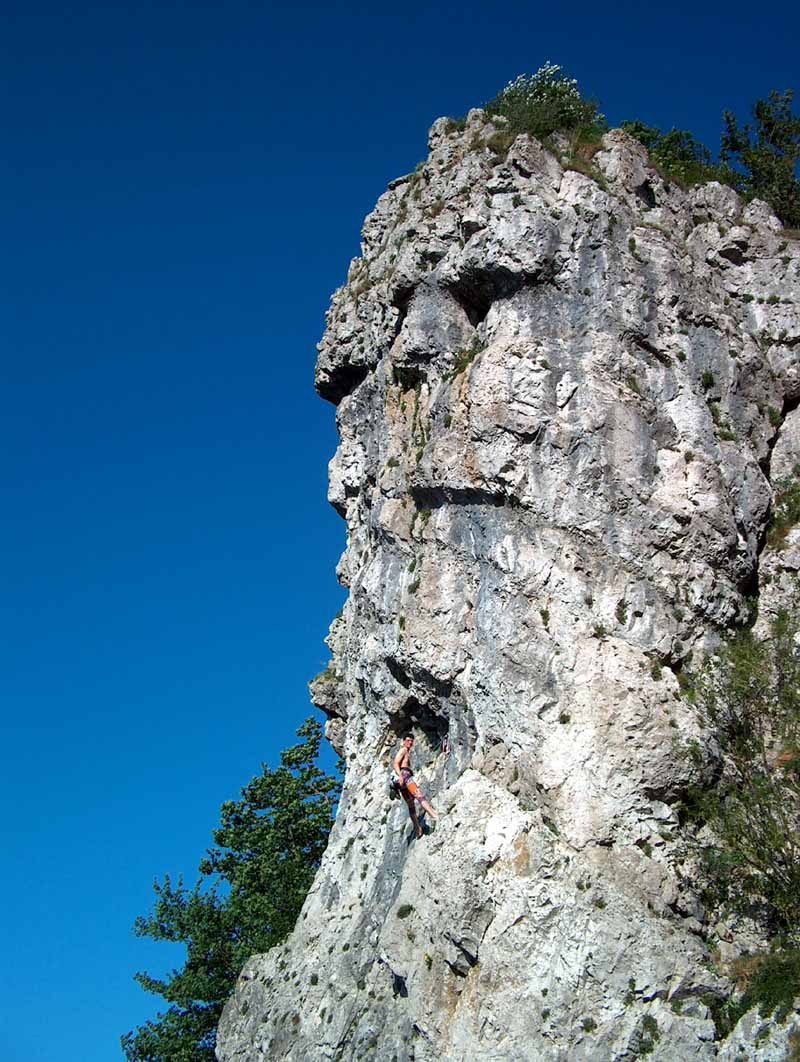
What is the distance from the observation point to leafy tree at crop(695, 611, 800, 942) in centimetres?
2042

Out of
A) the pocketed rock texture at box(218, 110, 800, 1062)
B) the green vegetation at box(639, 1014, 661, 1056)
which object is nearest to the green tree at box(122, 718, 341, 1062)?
the pocketed rock texture at box(218, 110, 800, 1062)

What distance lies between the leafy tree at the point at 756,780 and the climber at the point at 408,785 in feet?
19.8

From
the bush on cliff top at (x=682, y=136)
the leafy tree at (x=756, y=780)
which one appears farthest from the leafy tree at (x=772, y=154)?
the leafy tree at (x=756, y=780)

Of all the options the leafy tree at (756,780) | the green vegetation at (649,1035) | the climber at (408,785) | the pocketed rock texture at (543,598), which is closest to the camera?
the green vegetation at (649,1035)

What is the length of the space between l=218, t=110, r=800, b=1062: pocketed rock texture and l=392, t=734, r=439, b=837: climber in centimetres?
58

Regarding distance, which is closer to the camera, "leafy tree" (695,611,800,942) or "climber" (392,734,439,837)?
"leafy tree" (695,611,800,942)

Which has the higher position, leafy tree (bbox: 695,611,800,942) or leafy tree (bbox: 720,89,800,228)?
leafy tree (bbox: 720,89,800,228)

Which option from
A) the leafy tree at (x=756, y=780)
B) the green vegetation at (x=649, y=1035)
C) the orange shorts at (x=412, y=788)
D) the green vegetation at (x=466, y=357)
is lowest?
the green vegetation at (x=649, y=1035)

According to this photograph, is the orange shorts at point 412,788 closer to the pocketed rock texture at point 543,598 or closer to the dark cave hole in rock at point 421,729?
the pocketed rock texture at point 543,598

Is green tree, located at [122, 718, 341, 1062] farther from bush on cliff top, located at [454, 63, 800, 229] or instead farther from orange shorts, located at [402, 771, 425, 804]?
bush on cliff top, located at [454, 63, 800, 229]

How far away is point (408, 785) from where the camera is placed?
79.8ft

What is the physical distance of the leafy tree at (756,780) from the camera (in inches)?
804

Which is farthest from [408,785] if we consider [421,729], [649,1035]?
[649,1035]

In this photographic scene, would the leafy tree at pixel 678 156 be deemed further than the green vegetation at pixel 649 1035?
Yes
